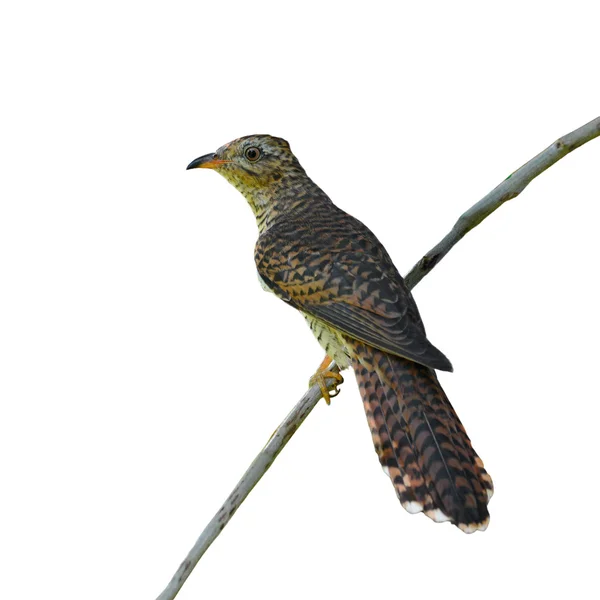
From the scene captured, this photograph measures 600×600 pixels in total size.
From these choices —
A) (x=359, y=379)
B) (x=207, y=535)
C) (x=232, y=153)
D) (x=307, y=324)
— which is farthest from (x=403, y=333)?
(x=232, y=153)

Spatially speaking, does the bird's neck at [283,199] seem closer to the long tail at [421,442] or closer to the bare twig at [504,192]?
the bare twig at [504,192]

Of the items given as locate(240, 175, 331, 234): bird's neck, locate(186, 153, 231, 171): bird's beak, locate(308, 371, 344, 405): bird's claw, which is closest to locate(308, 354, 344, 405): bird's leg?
locate(308, 371, 344, 405): bird's claw

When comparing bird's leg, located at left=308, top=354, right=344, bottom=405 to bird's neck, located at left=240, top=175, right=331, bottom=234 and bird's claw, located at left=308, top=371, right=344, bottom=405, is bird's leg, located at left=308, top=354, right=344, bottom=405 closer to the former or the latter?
bird's claw, located at left=308, top=371, right=344, bottom=405

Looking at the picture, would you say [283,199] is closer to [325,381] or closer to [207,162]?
[207,162]

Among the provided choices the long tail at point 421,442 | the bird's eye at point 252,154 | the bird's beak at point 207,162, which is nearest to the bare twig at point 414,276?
the long tail at point 421,442

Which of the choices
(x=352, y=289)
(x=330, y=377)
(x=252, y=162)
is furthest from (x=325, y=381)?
(x=252, y=162)

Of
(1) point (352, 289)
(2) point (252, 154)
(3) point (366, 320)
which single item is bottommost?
(3) point (366, 320)

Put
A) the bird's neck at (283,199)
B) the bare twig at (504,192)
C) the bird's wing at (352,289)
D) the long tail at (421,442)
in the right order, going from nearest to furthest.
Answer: the long tail at (421,442) < the bird's wing at (352,289) < the bare twig at (504,192) < the bird's neck at (283,199)
